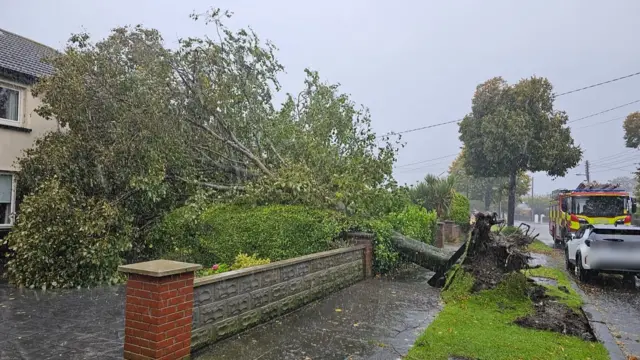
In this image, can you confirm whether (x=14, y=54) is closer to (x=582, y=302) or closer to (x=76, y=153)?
(x=76, y=153)

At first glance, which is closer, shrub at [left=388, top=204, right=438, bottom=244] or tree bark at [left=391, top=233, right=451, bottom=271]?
tree bark at [left=391, top=233, right=451, bottom=271]

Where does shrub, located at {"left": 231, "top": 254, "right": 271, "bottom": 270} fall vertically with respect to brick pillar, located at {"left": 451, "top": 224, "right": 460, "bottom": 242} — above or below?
above

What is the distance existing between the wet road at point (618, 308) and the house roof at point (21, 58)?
42.4ft

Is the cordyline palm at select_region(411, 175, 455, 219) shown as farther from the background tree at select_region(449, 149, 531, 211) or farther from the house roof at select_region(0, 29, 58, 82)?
the background tree at select_region(449, 149, 531, 211)

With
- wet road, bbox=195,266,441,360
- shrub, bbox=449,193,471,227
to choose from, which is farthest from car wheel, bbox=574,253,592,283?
shrub, bbox=449,193,471,227

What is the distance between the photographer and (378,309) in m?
7.19

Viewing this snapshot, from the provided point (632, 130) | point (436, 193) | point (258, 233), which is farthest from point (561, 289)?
point (632, 130)

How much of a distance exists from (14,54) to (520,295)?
573 inches

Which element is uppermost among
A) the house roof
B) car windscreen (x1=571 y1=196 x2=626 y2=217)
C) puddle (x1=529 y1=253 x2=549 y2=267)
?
the house roof

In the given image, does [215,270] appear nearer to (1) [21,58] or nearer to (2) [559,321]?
(2) [559,321]

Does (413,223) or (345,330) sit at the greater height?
(413,223)

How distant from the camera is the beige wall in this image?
11570 millimetres

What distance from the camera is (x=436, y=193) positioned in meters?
24.5

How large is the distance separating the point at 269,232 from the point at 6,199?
303 inches
